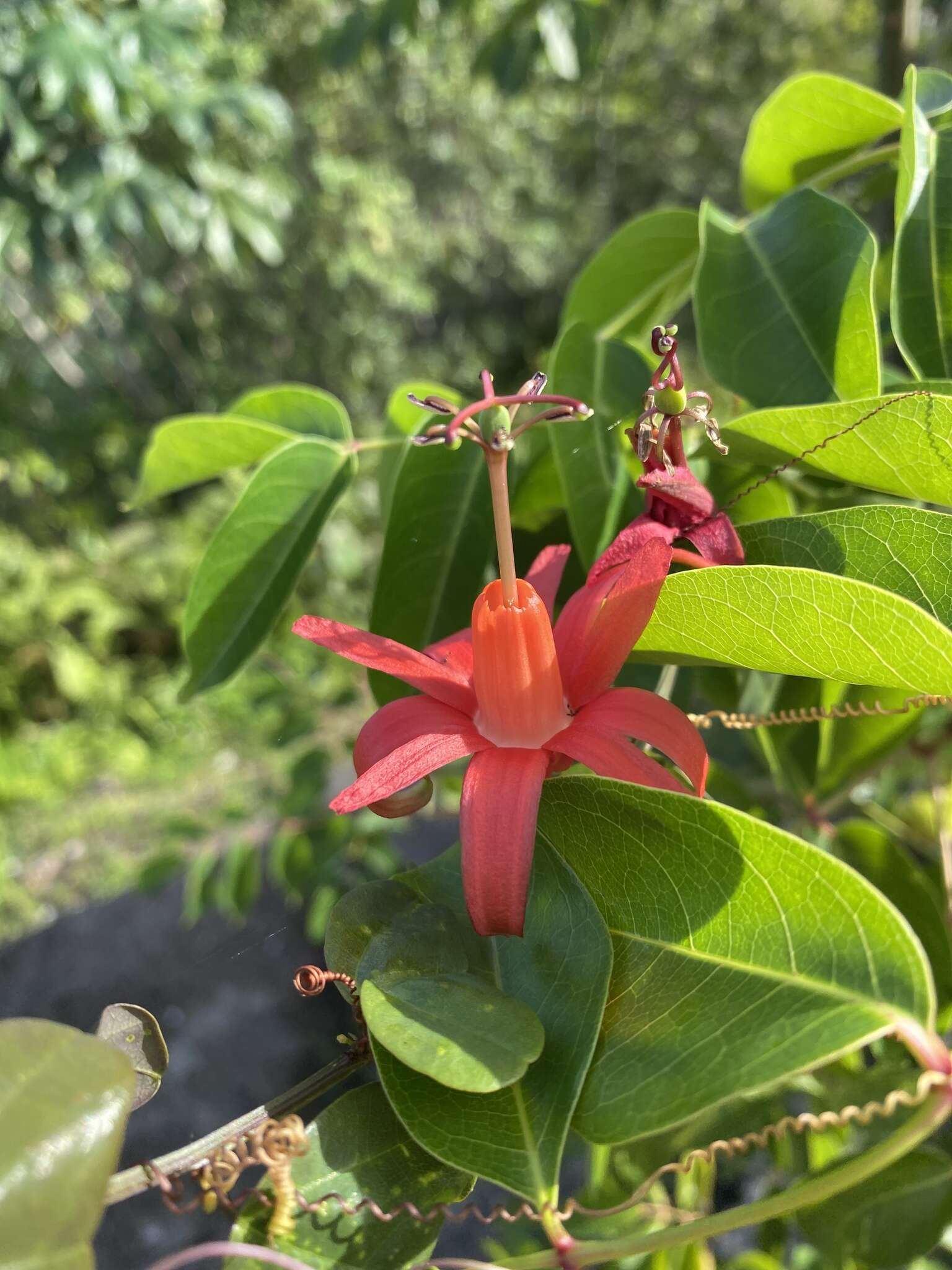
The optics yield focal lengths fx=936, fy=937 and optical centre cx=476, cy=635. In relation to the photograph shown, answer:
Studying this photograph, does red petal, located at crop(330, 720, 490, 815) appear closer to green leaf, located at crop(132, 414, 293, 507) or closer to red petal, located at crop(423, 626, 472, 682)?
red petal, located at crop(423, 626, 472, 682)

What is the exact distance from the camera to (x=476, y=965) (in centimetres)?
48

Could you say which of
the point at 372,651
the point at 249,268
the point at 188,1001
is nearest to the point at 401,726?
the point at 372,651

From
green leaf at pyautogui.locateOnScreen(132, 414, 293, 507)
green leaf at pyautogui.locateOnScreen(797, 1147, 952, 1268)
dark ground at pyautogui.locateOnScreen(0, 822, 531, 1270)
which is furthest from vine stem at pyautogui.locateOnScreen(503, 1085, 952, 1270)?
dark ground at pyautogui.locateOnScreen(0, 822, 531, 1270)

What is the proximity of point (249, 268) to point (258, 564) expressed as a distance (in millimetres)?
5213

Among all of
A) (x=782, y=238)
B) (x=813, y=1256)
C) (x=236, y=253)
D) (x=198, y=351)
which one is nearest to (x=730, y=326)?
(x=782, y=238)

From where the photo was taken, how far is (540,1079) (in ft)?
1.43

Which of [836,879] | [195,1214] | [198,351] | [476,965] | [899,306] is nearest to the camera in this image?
[836,879]

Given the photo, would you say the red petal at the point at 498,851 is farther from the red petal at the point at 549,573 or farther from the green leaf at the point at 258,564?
the green leaf at the point at 258,564

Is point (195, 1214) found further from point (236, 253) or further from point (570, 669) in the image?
point (236, 253)

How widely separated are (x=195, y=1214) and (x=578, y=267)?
25.8 ft

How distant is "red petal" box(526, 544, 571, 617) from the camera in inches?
23.5

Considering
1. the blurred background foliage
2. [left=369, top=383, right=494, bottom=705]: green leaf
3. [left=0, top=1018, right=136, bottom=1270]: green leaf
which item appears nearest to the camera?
[left=0, top=1018, right=136, bottom=1270]: green leaf

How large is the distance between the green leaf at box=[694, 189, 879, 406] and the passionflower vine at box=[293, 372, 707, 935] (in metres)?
0.21

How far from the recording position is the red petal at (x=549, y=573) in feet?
1.95
